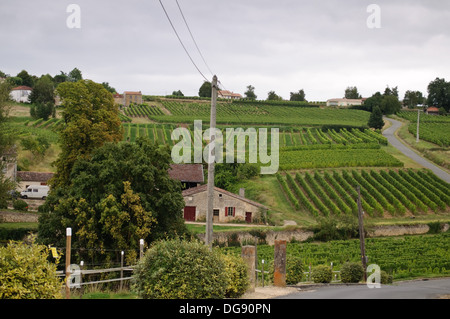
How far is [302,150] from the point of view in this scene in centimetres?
7338

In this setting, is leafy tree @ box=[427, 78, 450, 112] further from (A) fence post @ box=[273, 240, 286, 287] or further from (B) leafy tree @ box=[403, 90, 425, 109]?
(A) fence post @ box=[273, 240, 286, 287]

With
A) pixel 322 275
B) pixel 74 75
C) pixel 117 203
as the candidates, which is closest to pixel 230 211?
pixel 117 203

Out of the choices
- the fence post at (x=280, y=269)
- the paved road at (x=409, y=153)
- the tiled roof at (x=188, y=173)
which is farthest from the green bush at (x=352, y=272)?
the paved road at (x=409, y=153)

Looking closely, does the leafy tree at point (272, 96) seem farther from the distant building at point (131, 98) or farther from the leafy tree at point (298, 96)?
the distant building at point (131, 98)

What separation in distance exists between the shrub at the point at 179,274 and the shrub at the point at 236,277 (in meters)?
1.41

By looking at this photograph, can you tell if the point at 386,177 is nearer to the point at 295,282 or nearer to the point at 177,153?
the point at 177,153

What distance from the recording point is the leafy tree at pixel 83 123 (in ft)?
111

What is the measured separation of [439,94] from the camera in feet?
440

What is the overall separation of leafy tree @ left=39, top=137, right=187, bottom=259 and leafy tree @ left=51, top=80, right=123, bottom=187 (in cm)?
439

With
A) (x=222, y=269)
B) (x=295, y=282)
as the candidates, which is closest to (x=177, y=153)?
(x=295, y=282)

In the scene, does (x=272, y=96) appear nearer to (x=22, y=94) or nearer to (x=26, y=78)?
(x=26, y=78)

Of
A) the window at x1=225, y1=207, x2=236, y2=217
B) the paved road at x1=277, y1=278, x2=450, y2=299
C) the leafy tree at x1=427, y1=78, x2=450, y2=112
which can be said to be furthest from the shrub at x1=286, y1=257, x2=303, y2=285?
the leafy tree at x1=427, y1=78, x2=450, y2=112

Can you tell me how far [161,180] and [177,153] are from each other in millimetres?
37344
